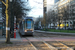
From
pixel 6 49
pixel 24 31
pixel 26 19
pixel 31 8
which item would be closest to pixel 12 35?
pixel 24 31

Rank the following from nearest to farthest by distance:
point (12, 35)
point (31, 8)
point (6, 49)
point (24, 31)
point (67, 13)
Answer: point (6, 49) < point (12, 35) < point (24, 31) < point (31, 8) < point (67, 13)

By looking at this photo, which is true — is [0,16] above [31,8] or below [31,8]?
below

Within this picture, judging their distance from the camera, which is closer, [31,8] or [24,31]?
[24,31]

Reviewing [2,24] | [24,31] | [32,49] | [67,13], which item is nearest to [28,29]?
[24,31]

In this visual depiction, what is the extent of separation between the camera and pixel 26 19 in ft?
65.3

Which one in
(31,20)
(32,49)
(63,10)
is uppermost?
(63,10)

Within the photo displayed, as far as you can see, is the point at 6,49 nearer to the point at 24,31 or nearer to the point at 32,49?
the point at 32,49

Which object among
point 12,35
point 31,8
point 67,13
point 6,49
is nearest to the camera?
point 6,49

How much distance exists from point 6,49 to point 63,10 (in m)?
41.7

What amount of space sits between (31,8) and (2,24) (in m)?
5.93

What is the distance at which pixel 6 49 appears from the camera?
9.01 m

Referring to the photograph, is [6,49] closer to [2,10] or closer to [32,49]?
[32,49]

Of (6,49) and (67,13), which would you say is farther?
(67,13)

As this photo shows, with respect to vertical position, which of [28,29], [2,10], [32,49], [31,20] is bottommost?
[32,49]
